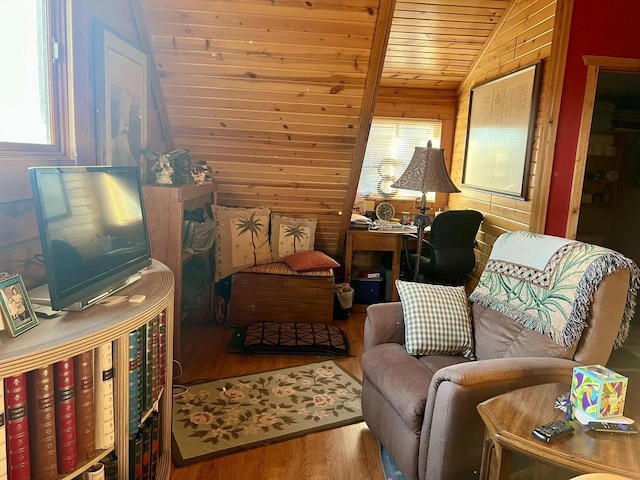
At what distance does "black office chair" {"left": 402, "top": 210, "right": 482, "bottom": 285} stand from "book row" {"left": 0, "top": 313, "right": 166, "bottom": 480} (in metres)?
2.73

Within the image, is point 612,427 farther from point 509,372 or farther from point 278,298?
point 278,298

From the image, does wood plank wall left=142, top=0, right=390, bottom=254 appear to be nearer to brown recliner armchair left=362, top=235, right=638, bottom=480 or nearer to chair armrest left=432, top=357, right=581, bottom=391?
brown recliner armchair left=362, top=235, right=638, bottom=480

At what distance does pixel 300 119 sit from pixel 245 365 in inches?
65.9

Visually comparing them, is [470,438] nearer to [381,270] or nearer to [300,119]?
[300,119]

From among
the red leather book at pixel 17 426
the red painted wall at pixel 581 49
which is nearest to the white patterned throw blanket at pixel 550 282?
the red painted wall at pixel 581 49

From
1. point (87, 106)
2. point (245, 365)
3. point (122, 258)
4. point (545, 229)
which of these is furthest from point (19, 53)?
point (545, 229)

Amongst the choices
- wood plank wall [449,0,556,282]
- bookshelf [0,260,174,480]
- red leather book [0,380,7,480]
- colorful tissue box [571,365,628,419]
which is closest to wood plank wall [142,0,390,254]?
wood plank wall [449,0,556,282]

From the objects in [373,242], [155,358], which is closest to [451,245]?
[373,242]

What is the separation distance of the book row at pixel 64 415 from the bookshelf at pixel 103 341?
2 cm

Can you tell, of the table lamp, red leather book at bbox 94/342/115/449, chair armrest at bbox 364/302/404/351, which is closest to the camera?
red leather book at bbox 94/342/115/449

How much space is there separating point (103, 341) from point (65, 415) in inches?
8.0

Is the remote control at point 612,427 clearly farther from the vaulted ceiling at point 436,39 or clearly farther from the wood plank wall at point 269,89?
the vaulted ceiling at point 436,39

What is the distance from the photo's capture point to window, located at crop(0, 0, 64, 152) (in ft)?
5.37

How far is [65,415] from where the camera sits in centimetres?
123
